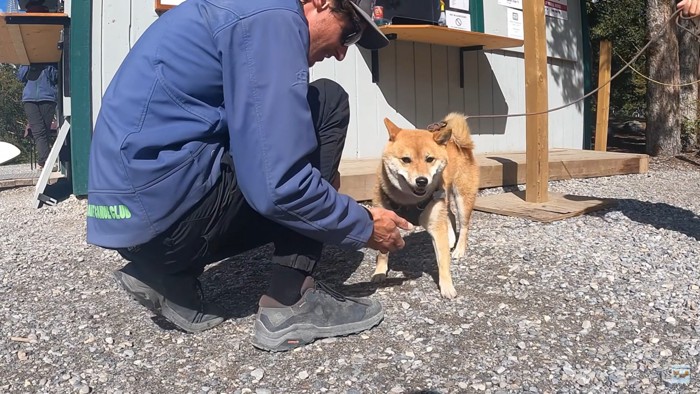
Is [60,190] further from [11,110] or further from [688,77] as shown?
[11,110]

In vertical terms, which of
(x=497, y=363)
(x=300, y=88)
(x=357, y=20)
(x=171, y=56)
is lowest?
(x=497, y=363)

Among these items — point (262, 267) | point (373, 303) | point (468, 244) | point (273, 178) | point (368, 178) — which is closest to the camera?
point (273, 178)

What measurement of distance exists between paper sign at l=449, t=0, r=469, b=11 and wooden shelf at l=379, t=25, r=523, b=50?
35cm

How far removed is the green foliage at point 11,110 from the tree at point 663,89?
15.1m

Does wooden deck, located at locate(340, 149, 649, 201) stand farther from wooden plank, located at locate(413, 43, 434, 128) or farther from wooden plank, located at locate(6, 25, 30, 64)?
wooden plank, located at locate(6, 25, 30, 64)

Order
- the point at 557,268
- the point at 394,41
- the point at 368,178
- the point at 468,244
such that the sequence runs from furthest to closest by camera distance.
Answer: the point at 394,41 → the point at 368,178 → the point at 468,244 → the point at 557,268

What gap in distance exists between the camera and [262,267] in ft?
9.68

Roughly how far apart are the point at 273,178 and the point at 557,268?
1699 millimetres

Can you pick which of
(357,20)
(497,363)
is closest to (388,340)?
(497,363)

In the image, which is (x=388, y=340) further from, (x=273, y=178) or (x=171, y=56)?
(x=171, y=56)

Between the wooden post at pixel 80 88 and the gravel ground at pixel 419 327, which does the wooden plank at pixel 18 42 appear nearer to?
the wooden post at pixel 80 88

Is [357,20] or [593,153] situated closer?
[357,20]

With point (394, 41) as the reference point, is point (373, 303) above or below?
below

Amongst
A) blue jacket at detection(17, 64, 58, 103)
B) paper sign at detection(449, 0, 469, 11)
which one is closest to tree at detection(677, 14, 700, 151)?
paper sign at detection(449, 0, 469, 11)
